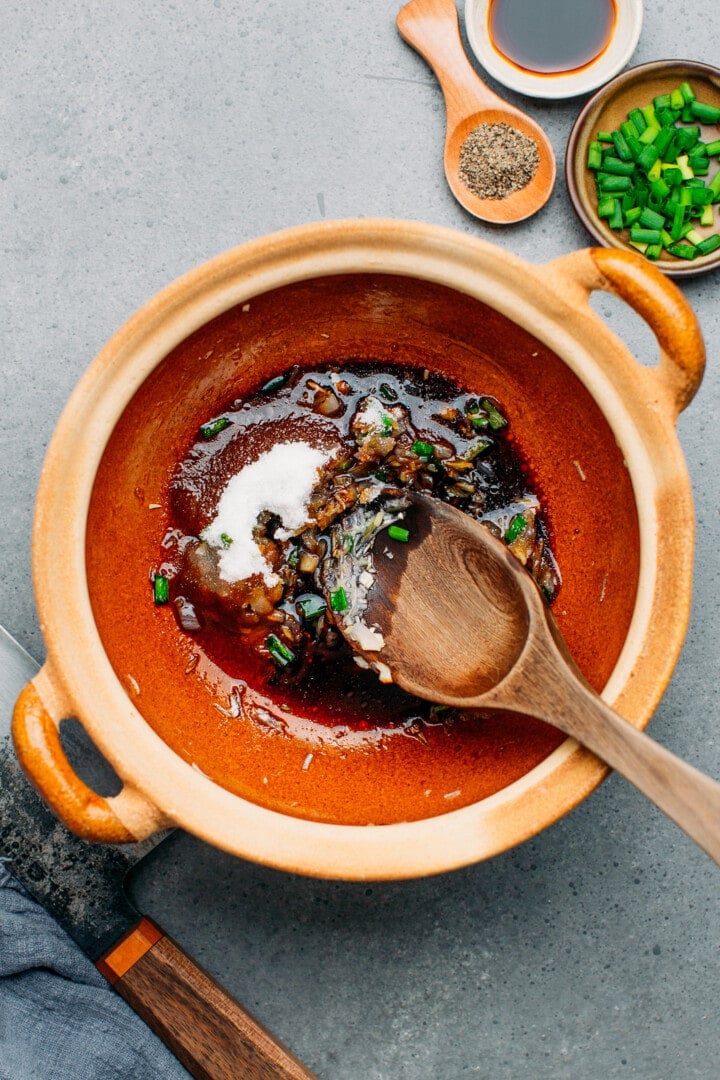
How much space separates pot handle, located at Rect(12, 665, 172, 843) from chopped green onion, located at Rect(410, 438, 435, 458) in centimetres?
61

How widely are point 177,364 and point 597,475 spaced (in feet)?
1.93

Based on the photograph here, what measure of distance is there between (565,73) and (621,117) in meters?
0.12

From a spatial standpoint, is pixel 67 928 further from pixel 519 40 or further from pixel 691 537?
pixel 519 40

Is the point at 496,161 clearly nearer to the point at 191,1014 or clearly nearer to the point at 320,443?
Answer: the point at 320,443

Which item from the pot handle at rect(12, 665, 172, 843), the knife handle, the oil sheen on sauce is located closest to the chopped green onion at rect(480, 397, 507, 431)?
the oil sheen on sauce

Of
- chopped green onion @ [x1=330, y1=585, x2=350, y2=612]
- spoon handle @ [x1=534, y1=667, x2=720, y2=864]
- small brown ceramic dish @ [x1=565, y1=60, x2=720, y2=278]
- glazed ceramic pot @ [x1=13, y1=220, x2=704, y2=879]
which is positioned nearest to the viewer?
spoon handle @ [x1=534, y1=667, x2=720, y2=864]

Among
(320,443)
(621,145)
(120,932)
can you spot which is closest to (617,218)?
(621,145)

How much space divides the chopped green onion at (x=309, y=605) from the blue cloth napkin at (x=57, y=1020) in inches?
24.6

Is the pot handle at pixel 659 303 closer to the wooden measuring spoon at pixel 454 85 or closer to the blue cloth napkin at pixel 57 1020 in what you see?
the wooden measuring spoon at pixel 454 85

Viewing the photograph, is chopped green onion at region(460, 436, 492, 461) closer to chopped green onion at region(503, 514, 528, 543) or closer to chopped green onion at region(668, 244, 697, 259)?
chopped green onion at region(503, 514, 528, 543)

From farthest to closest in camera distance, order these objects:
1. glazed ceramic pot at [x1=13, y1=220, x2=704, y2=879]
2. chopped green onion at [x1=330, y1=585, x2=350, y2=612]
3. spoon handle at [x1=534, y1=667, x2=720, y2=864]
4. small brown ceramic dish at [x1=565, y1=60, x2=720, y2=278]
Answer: small brown ceramic dish at [x1=565, y1=60, x2=720, y2=278]
chopped green onion at [x1=330, y1=585, x2=350, y2=612]
glazed ceramic pot at [x1=13, y1=220, x2=704, y2=879]
spoon handle at [x1=534, y1=667, x2=720, y2=864]

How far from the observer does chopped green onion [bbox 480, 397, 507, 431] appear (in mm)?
1323

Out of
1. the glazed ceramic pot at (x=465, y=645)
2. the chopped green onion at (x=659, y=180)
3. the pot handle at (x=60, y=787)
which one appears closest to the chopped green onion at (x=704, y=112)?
the chopped green onion at (x=659, y=180)

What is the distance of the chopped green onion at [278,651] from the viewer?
1310 mm
